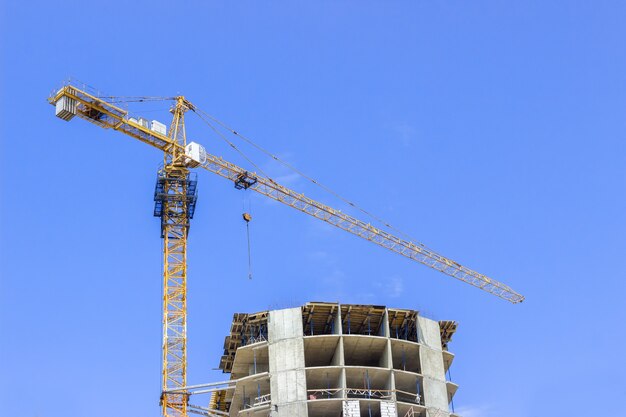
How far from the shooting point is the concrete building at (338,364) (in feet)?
280

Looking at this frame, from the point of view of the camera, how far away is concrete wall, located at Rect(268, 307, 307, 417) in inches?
3329

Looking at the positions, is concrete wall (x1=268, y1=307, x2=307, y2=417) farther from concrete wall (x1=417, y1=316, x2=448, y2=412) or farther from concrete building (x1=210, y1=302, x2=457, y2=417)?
concrete wall (x1=417, y1=316, x2=448, y2=412)

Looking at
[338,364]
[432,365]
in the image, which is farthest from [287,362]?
[432,365]

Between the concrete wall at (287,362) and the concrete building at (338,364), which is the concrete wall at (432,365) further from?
the concrete wall at (287,362)

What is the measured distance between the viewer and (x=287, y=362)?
86.4 metres

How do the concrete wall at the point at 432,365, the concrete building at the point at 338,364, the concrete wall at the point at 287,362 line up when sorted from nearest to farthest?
1. the concrete wall at the point at 287,362
2. the concrete building at the point at 338,364
3. the concrete wall at the point at 432,365

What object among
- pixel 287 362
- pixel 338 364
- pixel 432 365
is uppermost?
pixel 432 365

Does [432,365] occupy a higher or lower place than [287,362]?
higher

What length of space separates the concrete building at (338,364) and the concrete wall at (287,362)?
0.07 meters

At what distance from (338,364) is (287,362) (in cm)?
390

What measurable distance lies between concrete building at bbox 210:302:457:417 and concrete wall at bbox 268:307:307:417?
7cm

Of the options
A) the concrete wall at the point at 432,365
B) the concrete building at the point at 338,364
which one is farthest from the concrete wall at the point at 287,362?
the concrete wall at the point at 432,365

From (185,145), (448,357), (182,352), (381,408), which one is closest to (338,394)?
(381,408)

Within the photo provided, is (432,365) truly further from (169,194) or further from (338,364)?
(169,194)
